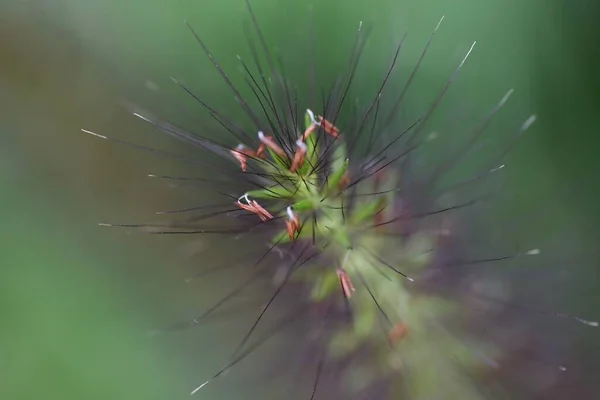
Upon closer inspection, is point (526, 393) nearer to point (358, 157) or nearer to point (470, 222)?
point (470, 222)

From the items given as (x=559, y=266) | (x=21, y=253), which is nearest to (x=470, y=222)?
(x=559, y=266)

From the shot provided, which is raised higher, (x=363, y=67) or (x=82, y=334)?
(x=363, y=67)

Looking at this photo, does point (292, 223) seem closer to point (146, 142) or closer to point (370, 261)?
point (370, 261)

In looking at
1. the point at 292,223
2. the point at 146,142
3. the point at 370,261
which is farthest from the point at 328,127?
the point at 146,142

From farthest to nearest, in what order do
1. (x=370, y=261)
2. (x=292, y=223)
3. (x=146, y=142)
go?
(x=146, y=142)
(x=370, y=261)
(x=292, y=223)

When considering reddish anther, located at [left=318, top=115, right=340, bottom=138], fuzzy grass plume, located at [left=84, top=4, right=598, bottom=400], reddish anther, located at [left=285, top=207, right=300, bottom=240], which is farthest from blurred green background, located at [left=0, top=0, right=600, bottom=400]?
reddish anther, located at [left=285, top=207, right=300, bottom=240]

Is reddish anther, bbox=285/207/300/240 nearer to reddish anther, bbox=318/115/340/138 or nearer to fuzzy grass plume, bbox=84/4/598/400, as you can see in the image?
fuzzy grass plume, bbox=84/4/598/400
